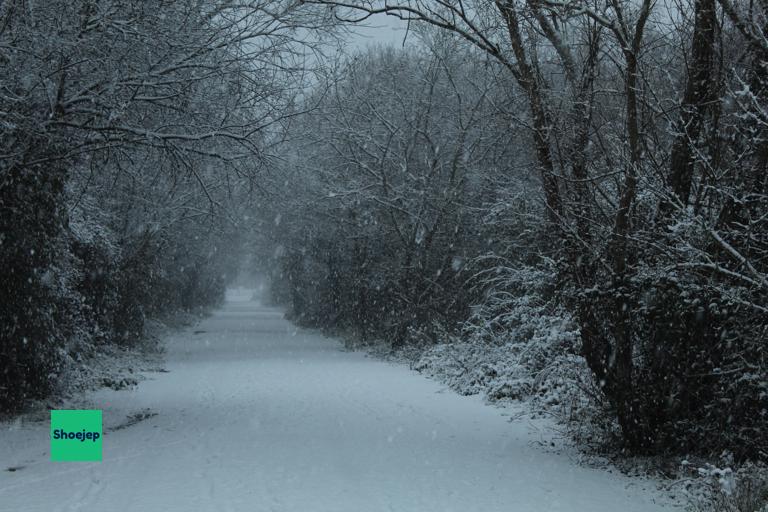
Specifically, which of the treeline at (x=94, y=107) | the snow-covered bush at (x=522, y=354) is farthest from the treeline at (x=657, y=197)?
the treeline at (x=94, y=107)

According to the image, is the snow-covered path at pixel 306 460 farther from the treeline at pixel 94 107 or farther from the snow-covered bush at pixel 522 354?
the treeline at pixel 94 107

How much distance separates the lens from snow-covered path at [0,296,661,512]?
25.9 feet

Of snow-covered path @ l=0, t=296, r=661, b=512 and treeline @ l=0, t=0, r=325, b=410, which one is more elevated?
treeline @ l=0, t=0, r=325, b=410

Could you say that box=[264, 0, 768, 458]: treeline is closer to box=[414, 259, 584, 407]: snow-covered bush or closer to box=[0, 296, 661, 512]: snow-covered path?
box=[414, 259, 584, 407]: snow-covered bush

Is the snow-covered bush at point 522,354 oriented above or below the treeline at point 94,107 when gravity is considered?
below

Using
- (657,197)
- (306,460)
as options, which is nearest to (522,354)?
(306,460)

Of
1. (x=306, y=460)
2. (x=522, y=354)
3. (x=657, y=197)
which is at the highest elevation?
(x=657, y=197)

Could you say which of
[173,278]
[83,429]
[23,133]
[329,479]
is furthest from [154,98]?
[173,278]

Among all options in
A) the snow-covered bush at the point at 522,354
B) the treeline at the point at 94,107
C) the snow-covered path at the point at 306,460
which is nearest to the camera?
the snow-covered path at the point at 306,460

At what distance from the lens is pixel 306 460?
985cm

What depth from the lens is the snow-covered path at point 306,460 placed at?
311 inches

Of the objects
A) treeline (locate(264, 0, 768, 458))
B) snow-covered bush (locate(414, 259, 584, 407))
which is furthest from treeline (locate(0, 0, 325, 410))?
snow-covered bush (locate(414, 259, 584, 407))

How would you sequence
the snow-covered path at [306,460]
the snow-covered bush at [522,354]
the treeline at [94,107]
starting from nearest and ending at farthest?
the snow-covered path at [306,460]
the treeline at [94,107]
the snow-covered bush at [522,354]

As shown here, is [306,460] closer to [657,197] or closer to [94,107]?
[657,197]
